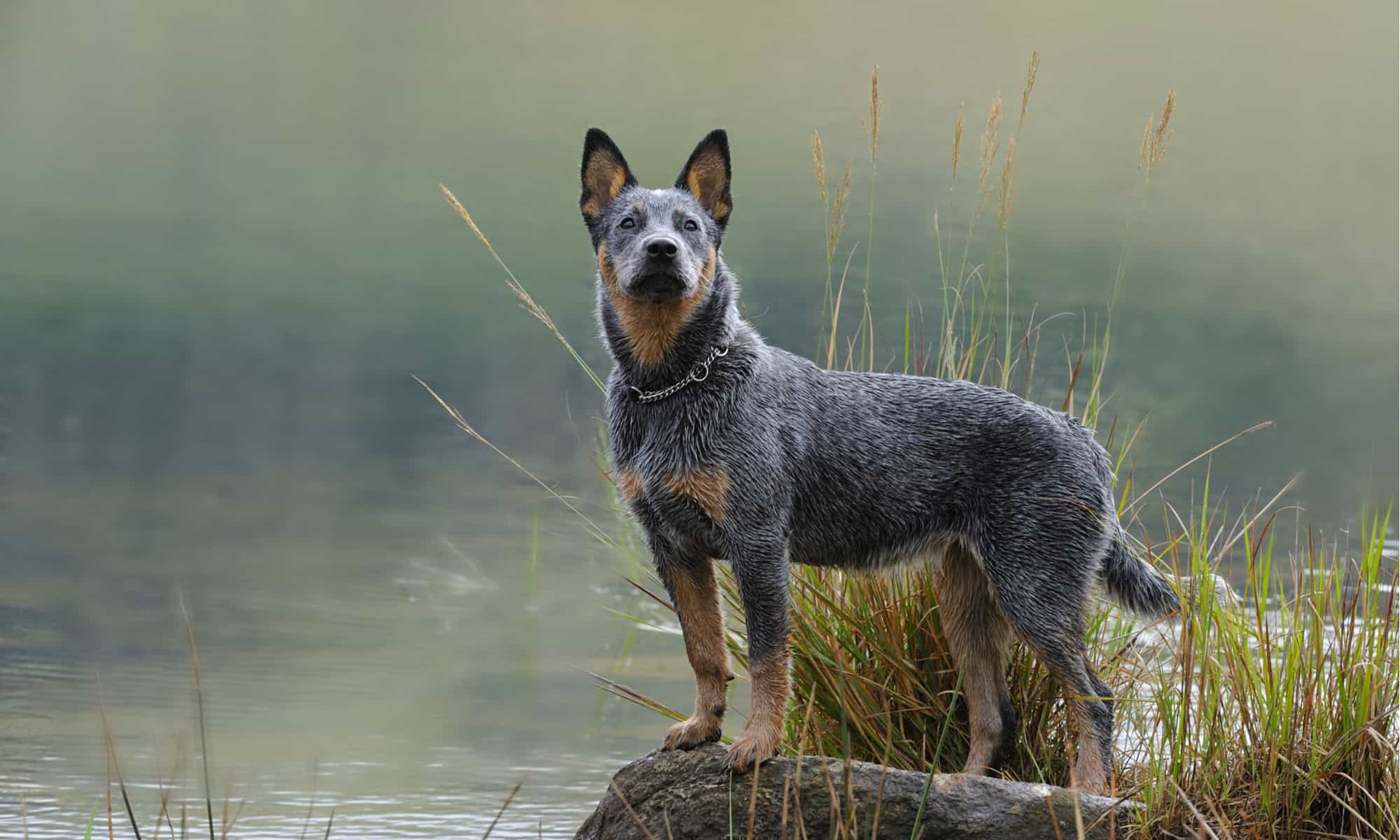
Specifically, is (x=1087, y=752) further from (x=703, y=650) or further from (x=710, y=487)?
(x=710, y=487)

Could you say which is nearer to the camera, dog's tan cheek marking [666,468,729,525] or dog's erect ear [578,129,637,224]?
dog's tan cheek marking [666,468,729,525]

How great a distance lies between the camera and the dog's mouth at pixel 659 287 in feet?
12.4

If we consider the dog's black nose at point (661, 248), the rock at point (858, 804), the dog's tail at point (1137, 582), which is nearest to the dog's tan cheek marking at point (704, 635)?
the rock at point (858, 804)

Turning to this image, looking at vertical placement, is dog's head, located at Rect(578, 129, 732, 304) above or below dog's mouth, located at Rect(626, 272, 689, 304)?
above

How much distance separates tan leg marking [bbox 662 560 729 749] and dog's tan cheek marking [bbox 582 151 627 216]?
3.98ft

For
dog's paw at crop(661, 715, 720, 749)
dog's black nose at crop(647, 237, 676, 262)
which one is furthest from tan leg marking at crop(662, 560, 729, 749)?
dog's black nose at crop(647, 237, 676, 262)

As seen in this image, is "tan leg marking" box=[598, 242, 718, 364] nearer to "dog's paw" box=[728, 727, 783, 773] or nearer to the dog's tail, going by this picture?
"dog's paw" box=[728, 727, 783, 773]

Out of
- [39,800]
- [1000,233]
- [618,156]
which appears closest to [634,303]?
[618,156]

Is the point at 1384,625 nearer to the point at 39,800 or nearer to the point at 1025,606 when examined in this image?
the point at 1025,606

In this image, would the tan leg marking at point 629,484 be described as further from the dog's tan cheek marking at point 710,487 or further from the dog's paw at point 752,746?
the dog's paw at point 752,746

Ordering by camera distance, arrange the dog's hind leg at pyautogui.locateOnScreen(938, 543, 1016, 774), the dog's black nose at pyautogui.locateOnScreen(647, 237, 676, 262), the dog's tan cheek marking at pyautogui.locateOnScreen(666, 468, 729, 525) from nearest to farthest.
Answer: the dog's black nose at pyautogui.locateOnScreen(647, 237, 676, 262) → the dog's tan cheek marking at pyautogui.locateOnScreen(666, 468, 729, 525) → the dog's hind leg at pyautogui.locateOnScreen(938, 543, 1016, 774)

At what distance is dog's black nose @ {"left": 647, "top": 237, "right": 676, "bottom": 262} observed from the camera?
372cm

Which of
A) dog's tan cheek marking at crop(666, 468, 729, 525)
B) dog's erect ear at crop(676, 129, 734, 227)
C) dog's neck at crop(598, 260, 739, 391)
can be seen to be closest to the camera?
dog's tan cheek marking at crop(666, 468, 729, 525)

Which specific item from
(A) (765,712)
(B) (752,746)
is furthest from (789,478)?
(B) (752,746)
